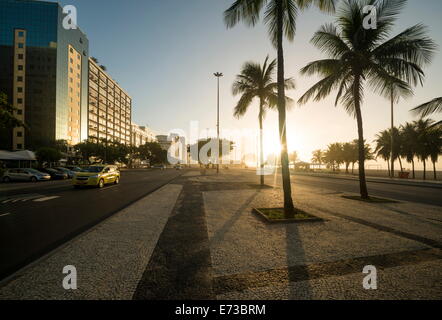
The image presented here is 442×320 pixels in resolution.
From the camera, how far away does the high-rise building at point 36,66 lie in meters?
57.5

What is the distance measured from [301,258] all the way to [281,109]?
16.7ft

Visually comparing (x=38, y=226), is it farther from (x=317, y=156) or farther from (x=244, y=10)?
(x=317, y=156)

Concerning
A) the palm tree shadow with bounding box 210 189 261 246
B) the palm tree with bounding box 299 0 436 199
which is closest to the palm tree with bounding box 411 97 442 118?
the palm tree with bounding box 299 0 436 199

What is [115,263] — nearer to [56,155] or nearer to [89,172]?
[89,172]

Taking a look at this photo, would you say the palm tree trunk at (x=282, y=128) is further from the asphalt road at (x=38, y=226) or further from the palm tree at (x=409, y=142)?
the palm tree at (x=409, y=142)

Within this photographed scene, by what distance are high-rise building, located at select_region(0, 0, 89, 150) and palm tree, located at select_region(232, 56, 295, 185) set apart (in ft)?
214

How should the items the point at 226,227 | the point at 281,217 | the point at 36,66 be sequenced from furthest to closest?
the point at 36,66, the point at 281,217, the point at 226,227

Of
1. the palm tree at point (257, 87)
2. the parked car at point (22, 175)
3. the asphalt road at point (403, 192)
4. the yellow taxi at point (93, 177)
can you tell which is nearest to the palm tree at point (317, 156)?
the asphalt road at point (403, 192)

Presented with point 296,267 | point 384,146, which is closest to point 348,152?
point 384,146

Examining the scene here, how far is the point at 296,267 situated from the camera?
348 cm

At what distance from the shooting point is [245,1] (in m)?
7.27

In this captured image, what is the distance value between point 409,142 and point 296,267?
47633 millimetres

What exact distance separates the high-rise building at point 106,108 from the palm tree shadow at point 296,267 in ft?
252

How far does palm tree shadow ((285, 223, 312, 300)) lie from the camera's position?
2725 mm
